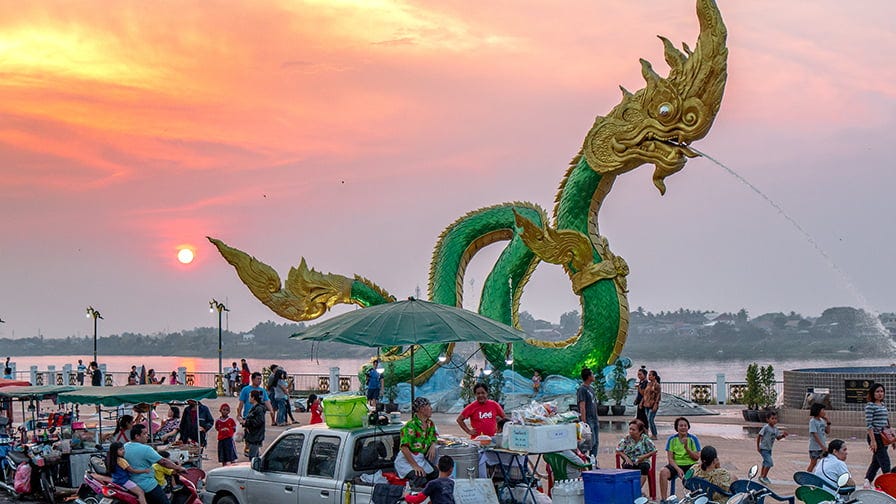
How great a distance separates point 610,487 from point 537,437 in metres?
0.92

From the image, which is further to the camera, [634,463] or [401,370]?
[401,370]

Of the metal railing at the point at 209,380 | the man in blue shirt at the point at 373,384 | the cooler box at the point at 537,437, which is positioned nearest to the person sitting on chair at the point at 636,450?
the cooler box at the point at 537,437

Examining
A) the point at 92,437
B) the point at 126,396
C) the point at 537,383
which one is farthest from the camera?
the point at 537,383

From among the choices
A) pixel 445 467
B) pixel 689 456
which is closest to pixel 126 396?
pixel 445 467

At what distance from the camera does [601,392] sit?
29.1 m

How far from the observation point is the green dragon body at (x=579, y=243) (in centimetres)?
2638

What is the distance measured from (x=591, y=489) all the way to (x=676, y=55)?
16.6m

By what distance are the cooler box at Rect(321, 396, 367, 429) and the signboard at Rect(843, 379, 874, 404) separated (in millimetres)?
16878

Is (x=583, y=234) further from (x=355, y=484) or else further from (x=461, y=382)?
(x=355, y=484)

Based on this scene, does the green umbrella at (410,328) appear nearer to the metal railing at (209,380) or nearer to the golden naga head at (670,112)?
the golden naga head at (670,112)

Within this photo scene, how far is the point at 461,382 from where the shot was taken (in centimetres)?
3161

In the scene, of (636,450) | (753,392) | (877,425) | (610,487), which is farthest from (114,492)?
(753,392)

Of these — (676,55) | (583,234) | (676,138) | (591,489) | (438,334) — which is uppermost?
(676,55)

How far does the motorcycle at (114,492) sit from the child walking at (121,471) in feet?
0.19
